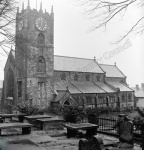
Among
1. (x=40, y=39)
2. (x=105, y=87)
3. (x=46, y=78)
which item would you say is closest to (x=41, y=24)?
(x=40, y=39)

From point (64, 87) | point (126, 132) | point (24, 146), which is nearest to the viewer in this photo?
point (24, 146)

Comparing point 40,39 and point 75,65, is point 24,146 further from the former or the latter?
point 75,65

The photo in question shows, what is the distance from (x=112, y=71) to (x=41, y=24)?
79.0 ft

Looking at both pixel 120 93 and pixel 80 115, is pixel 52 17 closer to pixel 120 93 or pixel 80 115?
pixel 120 93

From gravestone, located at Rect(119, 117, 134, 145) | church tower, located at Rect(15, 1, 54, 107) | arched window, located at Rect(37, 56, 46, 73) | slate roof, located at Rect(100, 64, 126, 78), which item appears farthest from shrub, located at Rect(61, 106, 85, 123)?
slate roof, located at Rect(100, 64, 126, 78)

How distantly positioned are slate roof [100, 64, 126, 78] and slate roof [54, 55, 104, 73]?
12.1 ft

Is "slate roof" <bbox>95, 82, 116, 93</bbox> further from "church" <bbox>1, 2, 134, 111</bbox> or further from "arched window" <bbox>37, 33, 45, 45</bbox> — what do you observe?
"arched window" <bbox>37, 33, 45, 45</bbox>

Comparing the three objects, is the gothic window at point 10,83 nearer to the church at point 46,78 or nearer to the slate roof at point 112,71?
the church at point 46,78

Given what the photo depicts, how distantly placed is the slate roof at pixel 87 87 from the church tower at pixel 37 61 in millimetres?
6312

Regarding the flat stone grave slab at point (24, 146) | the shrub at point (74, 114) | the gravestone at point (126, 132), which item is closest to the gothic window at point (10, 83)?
the shrub at point (74, 114)

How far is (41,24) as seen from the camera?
3603 cm

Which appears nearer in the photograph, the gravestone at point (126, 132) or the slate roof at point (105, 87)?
the gravestone at point (126, 132)

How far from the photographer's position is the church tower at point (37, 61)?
3400 centimetres

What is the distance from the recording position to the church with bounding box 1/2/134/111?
34.2 meters
